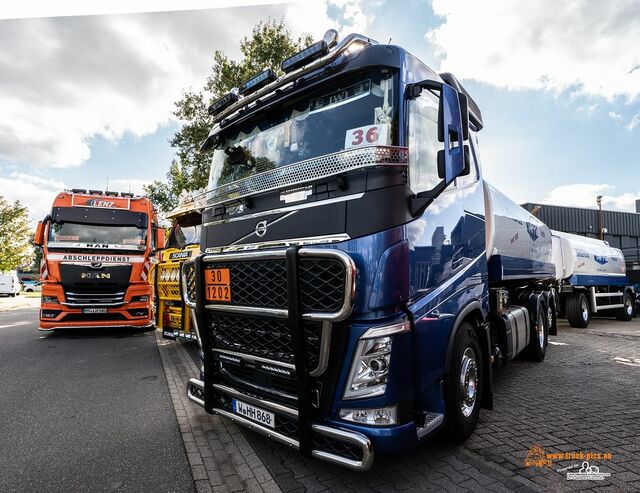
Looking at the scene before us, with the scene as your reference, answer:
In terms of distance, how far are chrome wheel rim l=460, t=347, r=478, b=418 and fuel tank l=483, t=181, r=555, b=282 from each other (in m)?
1.44

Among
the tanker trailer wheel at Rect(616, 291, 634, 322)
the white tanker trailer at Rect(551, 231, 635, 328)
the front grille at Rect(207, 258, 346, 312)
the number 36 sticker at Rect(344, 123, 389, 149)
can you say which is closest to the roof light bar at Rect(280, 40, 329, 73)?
the number 36 sticker at Rect(344, 123, 389, 149)

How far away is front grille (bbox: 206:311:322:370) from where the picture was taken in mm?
2664

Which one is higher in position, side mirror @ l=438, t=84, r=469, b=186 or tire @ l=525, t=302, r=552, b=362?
side mirror @ l=438, t=84, r=469, b=186

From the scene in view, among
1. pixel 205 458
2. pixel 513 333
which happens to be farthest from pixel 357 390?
pixel 513 333

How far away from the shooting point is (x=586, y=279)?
1164cm

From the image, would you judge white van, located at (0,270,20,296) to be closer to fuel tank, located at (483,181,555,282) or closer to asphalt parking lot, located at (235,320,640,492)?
asphalt parking lot, located at (235,320,640,492)

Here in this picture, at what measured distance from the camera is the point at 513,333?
5.06m

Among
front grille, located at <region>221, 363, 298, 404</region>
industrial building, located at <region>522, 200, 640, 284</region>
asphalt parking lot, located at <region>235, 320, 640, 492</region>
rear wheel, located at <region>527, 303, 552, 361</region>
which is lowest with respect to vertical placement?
asphalt parking lot, located at <region>235, 320, 640, 492</region>

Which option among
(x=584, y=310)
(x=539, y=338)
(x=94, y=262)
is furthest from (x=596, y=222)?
(x=94, y=262)

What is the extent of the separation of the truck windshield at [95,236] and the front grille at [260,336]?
7.17 m

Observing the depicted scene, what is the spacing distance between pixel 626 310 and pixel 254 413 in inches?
650

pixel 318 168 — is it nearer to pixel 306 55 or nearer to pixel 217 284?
pixel 306 55

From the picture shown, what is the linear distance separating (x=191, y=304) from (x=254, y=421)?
1.14m

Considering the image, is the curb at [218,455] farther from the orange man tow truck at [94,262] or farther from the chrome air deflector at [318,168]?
the orange man tow truck at [94,262]
